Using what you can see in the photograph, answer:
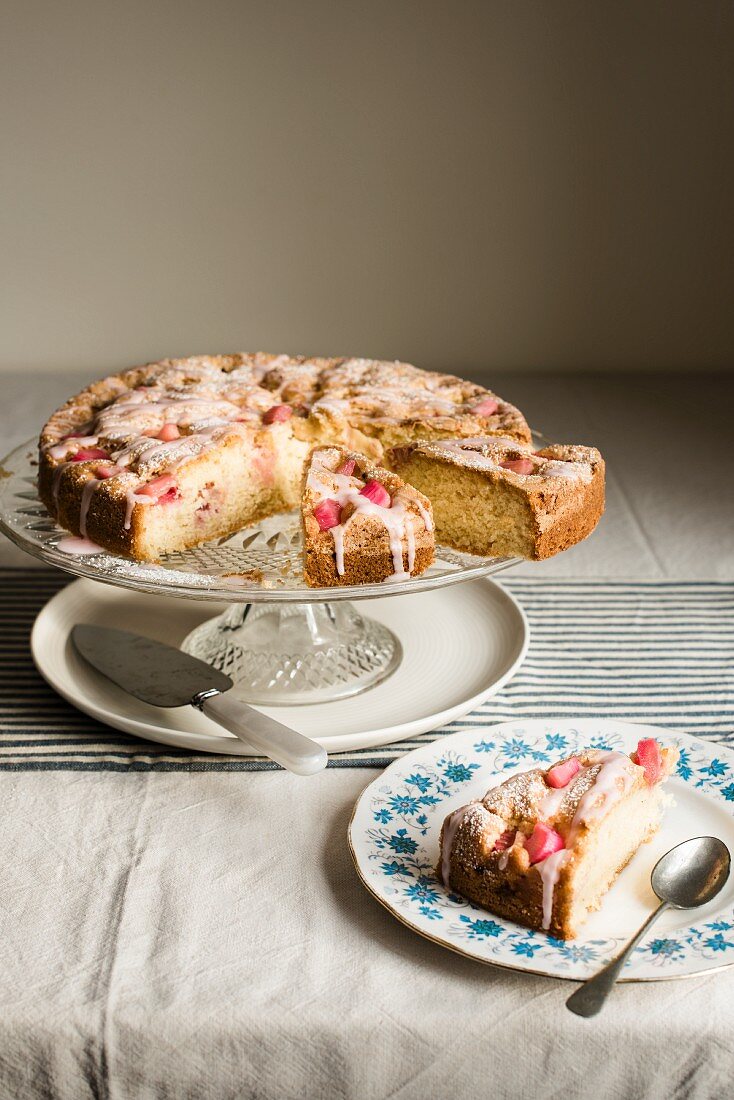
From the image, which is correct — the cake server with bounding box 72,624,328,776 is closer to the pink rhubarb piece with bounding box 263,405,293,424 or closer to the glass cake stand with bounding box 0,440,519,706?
the glass cake stand with bounding box 0,440,519,706

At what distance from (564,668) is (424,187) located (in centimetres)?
283

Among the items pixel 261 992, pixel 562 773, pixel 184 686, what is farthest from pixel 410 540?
→ pixel 261 992

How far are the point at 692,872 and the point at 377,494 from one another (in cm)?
86

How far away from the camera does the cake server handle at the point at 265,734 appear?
5.43 feet

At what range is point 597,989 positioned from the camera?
128 cm

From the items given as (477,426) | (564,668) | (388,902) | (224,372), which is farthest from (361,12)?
(388,902)

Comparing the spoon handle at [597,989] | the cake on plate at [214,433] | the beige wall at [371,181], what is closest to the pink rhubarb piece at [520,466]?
the cake on plate at [214,433]

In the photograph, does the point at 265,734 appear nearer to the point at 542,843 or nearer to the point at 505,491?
the point at 542,843

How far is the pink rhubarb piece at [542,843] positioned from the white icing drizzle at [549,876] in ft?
0.04

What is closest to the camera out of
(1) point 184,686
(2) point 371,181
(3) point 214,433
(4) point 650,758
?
(4) point 650,758

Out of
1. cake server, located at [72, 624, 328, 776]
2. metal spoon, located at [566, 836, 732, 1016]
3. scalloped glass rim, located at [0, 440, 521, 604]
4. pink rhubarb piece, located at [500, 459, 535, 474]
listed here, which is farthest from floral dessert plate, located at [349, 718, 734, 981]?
pink rhubarb piece, located at [500, 459, 535, 474]

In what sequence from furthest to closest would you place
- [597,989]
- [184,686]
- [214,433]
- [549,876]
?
[214,433] → [184,686] → [549,876] → [597,989]

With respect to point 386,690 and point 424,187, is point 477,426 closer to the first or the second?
point 386,690

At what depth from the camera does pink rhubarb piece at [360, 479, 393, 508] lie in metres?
2.04
